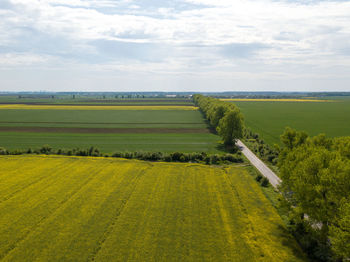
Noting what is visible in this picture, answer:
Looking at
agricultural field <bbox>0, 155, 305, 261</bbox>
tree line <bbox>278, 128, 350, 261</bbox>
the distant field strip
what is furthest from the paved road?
the distant field strip

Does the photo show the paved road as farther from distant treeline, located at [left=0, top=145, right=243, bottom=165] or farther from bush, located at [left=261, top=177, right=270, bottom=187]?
distant treeline, located at [left=0, top=145, right=243, bottom=165]

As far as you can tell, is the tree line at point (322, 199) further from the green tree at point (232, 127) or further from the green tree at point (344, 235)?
the green tree at point (232, 127)

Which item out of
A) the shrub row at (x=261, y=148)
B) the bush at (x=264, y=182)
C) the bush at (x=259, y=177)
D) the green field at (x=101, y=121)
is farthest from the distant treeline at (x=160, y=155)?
the green field at (x=101, y=121)

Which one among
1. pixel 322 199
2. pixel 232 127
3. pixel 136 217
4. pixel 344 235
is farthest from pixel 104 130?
pixel 344 235

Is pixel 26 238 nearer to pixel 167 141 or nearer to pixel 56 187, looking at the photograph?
pixel 56 187

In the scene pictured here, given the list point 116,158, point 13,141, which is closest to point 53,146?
point 13,141

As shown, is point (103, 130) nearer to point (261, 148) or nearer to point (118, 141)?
point (118, 141)

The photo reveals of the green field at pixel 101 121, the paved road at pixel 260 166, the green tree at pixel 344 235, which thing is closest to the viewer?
the green tree at pixel 344 235
